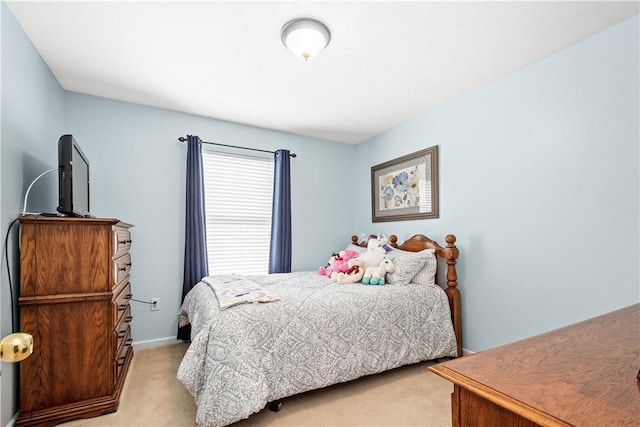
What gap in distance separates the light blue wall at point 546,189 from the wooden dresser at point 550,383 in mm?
1264

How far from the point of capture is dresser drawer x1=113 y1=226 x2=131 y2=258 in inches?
81.5

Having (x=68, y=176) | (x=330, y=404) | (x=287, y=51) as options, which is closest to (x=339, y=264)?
(x=330, y=404)

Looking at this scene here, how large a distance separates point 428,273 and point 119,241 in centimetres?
249

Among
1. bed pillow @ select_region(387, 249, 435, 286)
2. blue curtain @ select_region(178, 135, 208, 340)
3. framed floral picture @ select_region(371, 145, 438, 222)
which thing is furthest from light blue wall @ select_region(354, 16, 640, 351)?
blue curtain @ select_region(178, 135, 208, 340)

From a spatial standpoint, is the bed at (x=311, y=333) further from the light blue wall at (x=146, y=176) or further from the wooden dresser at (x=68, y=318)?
the wooden dresser at (x=68, y=318)

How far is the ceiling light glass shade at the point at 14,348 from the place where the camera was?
2.28 feet

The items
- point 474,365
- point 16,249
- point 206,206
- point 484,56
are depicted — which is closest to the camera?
point 474,365

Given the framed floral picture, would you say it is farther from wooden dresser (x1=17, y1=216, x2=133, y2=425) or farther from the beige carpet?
wooden dresser (x1=17, y1=216, x2=133, y2=425)

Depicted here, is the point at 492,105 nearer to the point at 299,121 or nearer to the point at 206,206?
the point at 299,121

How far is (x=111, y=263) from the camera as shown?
199cm

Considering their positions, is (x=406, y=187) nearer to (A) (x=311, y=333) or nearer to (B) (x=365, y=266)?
(B) (x=365, y=266)

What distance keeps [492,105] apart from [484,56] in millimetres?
511

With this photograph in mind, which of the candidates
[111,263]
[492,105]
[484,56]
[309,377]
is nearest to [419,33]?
[484,56]

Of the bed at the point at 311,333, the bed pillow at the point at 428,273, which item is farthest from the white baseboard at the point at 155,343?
the bed pillow at the point at 428,273
